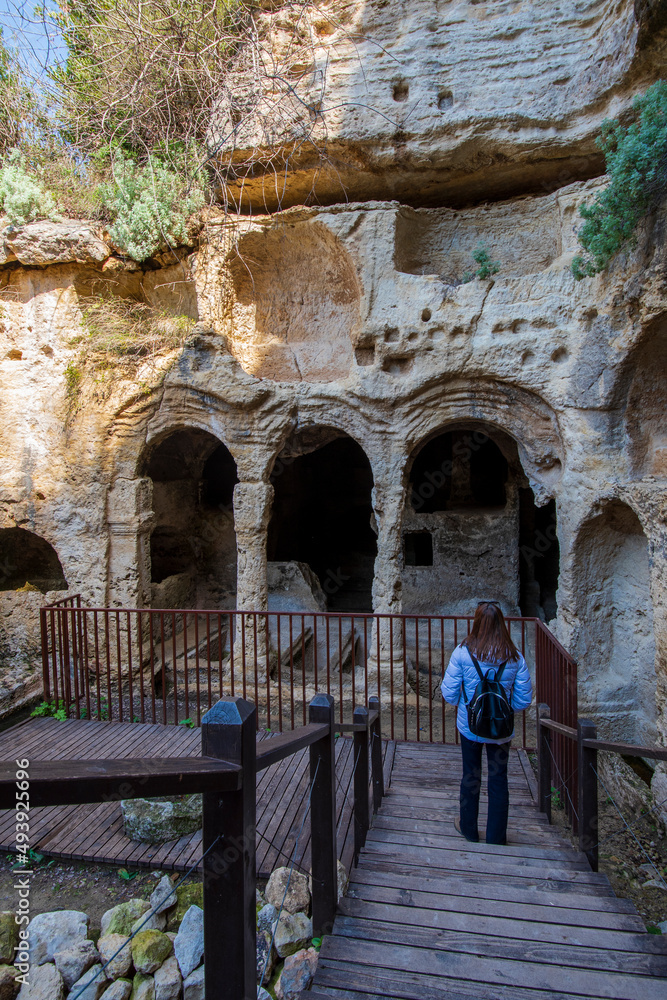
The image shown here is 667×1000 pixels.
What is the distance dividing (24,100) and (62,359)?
446cm

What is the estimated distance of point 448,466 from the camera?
1252 cm

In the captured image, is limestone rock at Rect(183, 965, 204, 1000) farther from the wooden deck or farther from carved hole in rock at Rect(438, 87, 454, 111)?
carved hole in rock at Rect(438, 87, 454, 111)

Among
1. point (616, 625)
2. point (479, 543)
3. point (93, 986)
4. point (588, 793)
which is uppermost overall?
point (479, 543)

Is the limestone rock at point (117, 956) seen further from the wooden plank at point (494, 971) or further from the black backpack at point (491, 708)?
the black backpack at point (491, 708)

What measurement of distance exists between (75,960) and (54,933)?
0.32 metres

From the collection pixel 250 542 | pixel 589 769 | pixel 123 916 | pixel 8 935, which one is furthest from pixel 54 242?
pixel 589 769

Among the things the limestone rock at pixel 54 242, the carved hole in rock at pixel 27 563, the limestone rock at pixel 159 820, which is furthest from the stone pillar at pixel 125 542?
the limestone rock at pixel 159 820

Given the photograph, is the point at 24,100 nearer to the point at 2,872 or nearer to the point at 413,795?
the point at 2,872

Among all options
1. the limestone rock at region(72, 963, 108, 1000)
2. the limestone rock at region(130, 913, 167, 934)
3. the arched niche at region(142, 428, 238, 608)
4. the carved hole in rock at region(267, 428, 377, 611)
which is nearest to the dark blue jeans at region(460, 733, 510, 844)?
the limestone rock at region(130, 913, 167, 934)

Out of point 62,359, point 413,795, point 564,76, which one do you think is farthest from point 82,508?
point 564,76

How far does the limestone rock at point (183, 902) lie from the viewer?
399cm

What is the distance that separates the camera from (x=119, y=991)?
3471 mm

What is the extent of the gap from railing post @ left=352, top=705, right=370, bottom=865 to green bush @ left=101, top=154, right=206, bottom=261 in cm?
752

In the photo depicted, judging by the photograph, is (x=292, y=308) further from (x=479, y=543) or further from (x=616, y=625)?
(x=616, y=625)
